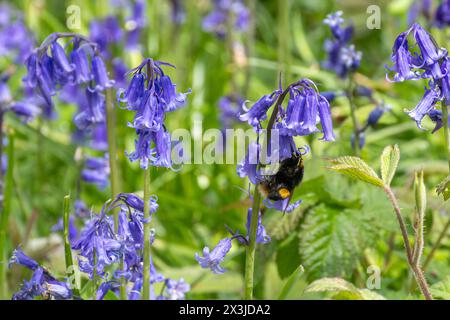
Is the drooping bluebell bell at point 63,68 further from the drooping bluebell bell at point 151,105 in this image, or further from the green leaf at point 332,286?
the green leaf at point 332,286

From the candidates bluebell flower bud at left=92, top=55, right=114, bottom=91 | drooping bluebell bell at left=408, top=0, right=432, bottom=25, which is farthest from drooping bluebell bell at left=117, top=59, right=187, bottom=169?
drooping bluebell bell at left=408, top=0, right=432, bottom=25

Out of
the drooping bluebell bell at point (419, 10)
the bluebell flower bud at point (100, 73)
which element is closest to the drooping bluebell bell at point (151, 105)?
the bluebell flower bud at point (100, 73)

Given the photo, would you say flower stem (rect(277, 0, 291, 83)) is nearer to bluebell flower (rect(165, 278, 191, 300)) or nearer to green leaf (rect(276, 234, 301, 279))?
green leaf (rect(276, 234, 301, 279))

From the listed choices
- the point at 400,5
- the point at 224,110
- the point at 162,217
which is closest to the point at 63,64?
the point at 162,217

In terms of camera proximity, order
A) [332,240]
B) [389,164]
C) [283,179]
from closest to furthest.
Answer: [389,164] < [283,179] < [332,240]

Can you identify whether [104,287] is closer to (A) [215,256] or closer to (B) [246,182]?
(A) [215,256]

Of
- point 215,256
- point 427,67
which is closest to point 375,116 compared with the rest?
point 427,67
